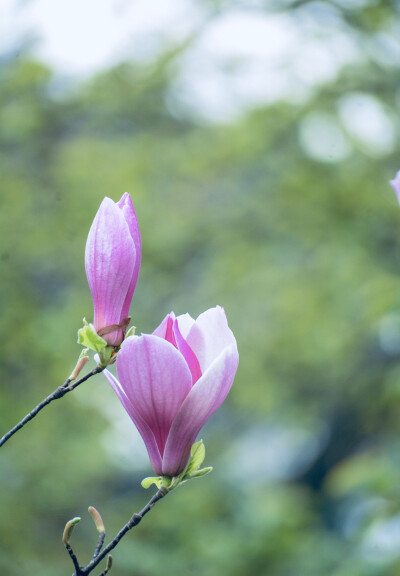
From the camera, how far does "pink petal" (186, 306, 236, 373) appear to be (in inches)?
15.4

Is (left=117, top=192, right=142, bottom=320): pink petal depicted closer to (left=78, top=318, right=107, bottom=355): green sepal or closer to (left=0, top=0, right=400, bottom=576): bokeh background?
(left=78, top=318, right=107, bottom=355): green sepal

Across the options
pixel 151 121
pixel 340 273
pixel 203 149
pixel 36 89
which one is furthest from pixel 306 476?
pixel 36 89

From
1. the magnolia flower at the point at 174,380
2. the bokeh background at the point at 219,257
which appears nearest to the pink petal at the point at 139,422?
the magnolia flower at the point at 174,380

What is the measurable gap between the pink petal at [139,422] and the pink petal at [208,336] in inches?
1.9

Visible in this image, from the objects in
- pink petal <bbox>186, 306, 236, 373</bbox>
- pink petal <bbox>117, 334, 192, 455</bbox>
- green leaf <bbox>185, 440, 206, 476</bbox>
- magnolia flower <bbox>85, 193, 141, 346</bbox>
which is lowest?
green leaf <bbox>185, 440, 206, 476</bbox>

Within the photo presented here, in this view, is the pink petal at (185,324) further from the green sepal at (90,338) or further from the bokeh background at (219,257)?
the bokeh background at (219,257)

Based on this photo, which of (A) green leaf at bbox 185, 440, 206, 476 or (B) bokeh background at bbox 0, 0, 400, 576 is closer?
(A) green leaf at bbox 185, 440, 206, 476

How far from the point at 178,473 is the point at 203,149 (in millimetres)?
2001

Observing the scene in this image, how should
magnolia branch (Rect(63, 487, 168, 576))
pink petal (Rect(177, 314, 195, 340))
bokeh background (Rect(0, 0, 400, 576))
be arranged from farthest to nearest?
bokeh background (Rect(0, 0, 400, 576)) < pink petal (Rect(177, 314, 195, 340)) < magnolia branch (Rect(63, 487, 168, 576))

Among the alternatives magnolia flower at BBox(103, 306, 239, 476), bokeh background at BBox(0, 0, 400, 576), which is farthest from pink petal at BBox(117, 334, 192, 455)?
bokeh background at BBox(0, 0, 400, 576)

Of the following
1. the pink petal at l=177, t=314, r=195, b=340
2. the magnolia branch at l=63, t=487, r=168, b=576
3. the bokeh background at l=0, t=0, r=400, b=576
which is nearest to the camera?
the magnolia branch at l=63, t=487, r=168, b=576

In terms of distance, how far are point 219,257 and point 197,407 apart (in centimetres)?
194

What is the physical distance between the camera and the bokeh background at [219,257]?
6.22ft

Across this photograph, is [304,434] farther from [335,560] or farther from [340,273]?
[335,560]
